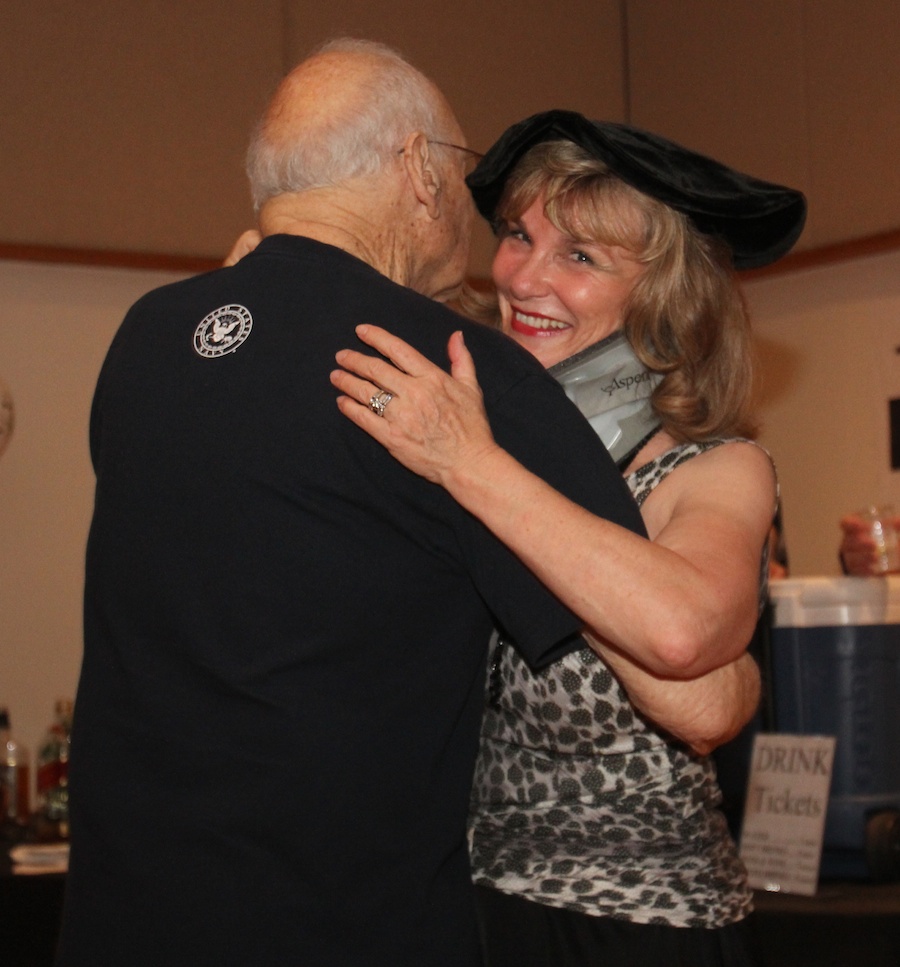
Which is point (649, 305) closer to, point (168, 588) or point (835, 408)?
point (168, 588)

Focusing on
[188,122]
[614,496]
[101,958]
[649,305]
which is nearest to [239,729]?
[101,958]

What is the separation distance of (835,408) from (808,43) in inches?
53.9

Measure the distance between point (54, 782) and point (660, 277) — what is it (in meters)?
2.35

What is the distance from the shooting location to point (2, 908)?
268cm

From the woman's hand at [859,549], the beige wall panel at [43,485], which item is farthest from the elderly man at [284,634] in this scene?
Answer: the beige wall panel at [43,485]

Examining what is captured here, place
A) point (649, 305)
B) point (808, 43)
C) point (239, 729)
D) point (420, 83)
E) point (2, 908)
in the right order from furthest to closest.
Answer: point (808, 43)
point (2, 908)
point (649, 305)
point (420, 83)
point (239, 729)

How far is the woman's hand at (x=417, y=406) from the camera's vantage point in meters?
1.16

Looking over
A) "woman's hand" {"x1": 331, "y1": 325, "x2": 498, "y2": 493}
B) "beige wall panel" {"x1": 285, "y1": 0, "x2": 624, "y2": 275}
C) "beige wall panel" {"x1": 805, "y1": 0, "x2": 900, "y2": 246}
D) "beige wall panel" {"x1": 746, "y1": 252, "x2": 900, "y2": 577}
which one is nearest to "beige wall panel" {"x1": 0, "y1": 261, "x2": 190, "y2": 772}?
"beige wall panel" {"x1": 285, "y1": 0, "x2": 624, "y2": 275}

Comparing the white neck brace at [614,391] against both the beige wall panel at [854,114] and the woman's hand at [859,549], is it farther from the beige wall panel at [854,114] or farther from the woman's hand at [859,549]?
the beige wall panel at [854,114]

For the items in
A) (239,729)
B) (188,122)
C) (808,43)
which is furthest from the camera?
(808,43)

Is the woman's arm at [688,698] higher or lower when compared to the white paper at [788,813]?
higher

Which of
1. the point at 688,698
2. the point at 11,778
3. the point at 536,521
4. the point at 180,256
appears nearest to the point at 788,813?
the point at 688,698

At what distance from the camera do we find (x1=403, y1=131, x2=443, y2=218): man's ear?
1.36 metres

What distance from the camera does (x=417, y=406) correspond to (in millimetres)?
1184
